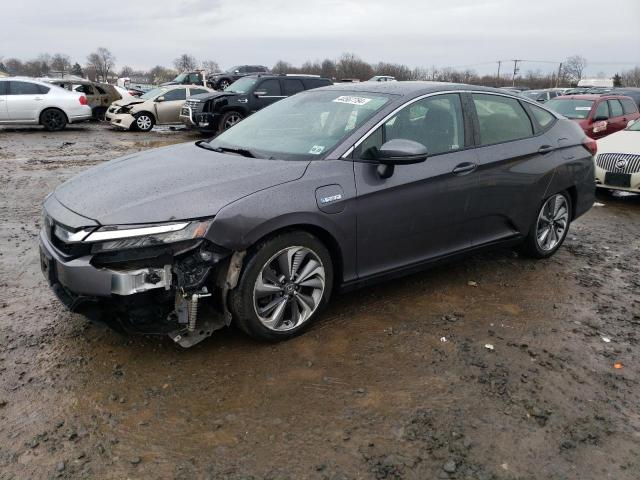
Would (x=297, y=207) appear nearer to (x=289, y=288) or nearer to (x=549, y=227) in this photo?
(x=289, y=288)

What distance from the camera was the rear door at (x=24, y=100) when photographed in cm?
1496

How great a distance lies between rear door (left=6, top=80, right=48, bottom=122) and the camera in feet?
49.1

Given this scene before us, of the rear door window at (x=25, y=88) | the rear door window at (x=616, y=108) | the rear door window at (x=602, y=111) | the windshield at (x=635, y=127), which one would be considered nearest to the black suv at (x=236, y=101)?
the rear door window at (x=25, y=88)

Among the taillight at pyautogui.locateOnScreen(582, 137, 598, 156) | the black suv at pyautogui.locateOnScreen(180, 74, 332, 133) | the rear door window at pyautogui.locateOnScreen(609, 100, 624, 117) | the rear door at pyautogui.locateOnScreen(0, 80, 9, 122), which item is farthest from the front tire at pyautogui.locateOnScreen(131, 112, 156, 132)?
the taillight at pyautogui.locateOnScreen(582, 137, 598, 156)

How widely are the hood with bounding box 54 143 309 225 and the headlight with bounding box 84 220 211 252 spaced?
0.05 meters

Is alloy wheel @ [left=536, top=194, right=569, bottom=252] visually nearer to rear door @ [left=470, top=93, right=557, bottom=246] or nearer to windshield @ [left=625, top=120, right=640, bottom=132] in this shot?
rear door @ [left=470, top=93, right=557, bottom=246]

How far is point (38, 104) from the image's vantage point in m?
15.4

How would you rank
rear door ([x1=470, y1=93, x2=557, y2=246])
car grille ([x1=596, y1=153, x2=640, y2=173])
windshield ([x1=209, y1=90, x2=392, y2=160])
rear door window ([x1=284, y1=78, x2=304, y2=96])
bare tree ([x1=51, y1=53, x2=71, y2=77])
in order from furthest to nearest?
bare tree ([x1=51, y1=53, x2=71, y2=77]) → rear door window ([x1=284, y1=78, x2=304, y2=96]) → car grille ([x1=596, y1=153, x2=640, y2=173]) → rear door ([x1=470, y1=93, x2=557, y2=246]) → windshield ([x1=209, y1=90, x2=392, y2=160])

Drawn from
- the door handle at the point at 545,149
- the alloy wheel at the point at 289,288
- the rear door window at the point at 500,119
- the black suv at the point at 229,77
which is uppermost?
the black suv at the point at 229,77

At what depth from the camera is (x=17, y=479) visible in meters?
2.28

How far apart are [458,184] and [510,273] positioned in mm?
1258

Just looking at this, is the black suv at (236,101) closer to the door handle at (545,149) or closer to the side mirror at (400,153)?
the door handle at (545,149)

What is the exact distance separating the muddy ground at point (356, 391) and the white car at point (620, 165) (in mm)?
3865

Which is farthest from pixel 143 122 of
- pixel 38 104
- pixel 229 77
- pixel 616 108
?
pixel 616 108
